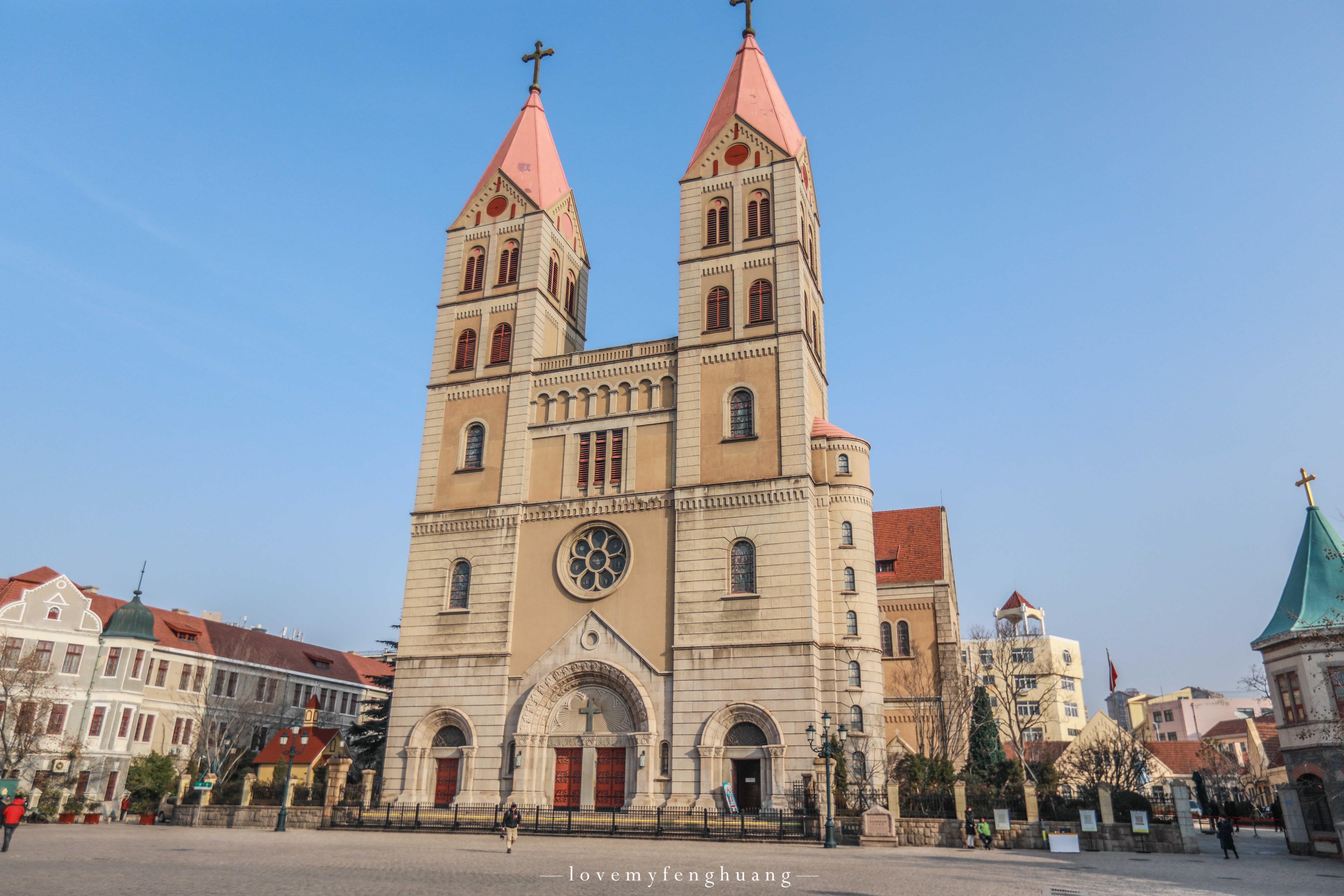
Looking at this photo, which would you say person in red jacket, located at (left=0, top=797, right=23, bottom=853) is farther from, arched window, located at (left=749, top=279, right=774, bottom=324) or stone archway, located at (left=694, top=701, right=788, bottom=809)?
arched window, located at (left=749, top=279, right=774, bottom=324)

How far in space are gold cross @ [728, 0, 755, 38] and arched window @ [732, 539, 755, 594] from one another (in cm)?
2792

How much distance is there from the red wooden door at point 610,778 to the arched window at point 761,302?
60.2ft

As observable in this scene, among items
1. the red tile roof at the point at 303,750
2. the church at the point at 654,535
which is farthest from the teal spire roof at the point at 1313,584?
the red tile roof at the point at 303,750

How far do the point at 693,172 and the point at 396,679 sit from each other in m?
26.3

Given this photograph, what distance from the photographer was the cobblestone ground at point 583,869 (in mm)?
15398

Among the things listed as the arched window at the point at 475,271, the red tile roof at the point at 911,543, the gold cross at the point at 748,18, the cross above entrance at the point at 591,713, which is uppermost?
the gold cross at the point at 748,18

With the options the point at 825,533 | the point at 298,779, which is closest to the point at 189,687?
the point at 298,779

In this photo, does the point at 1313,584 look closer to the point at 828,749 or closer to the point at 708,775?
the point at 828,749

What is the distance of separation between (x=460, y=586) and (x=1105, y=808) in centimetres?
2563

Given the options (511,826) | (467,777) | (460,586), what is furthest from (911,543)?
(511,826)

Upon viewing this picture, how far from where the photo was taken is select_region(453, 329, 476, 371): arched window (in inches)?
1670

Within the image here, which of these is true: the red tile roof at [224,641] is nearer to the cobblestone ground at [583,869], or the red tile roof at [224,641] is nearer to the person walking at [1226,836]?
the cobblestone ground at [583,869]

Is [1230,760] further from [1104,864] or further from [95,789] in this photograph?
[95,789]

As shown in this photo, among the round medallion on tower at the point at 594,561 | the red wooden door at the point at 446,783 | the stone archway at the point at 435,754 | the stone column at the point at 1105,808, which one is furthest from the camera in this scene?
the round medallion on tower at the point at 594,561
